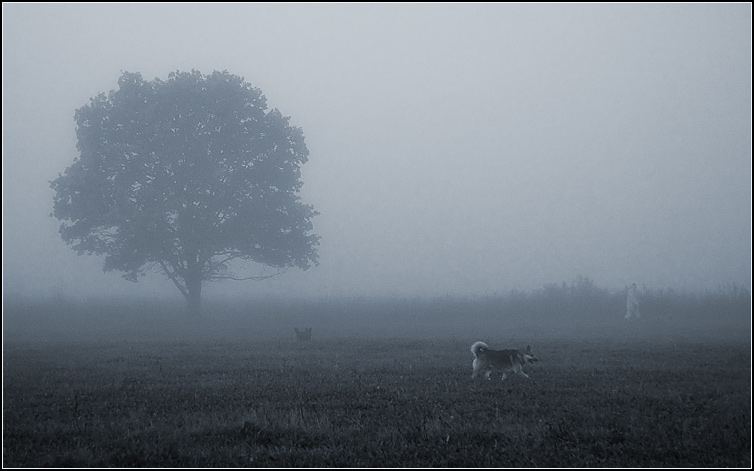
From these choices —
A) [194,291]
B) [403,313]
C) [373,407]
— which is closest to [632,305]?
[403,313]

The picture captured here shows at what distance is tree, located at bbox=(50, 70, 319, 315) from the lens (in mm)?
32688

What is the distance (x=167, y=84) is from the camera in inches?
1342

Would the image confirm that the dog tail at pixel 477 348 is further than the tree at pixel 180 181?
No

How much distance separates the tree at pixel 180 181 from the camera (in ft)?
107

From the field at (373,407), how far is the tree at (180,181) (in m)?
14.5

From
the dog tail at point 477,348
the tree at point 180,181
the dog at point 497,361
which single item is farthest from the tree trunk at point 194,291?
the dog at point 497,361

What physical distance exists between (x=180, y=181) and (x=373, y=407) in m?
27.8

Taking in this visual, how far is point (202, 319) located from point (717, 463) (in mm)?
33740

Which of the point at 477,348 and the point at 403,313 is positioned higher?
the point at 477,348

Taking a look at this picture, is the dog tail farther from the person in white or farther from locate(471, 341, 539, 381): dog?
the person in white

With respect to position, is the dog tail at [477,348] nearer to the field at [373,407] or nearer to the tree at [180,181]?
the field at [373,407]

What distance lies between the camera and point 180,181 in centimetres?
3341

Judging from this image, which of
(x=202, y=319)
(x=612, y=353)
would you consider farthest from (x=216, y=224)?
(x=612, y=353)

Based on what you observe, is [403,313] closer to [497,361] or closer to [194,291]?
[194,291]
